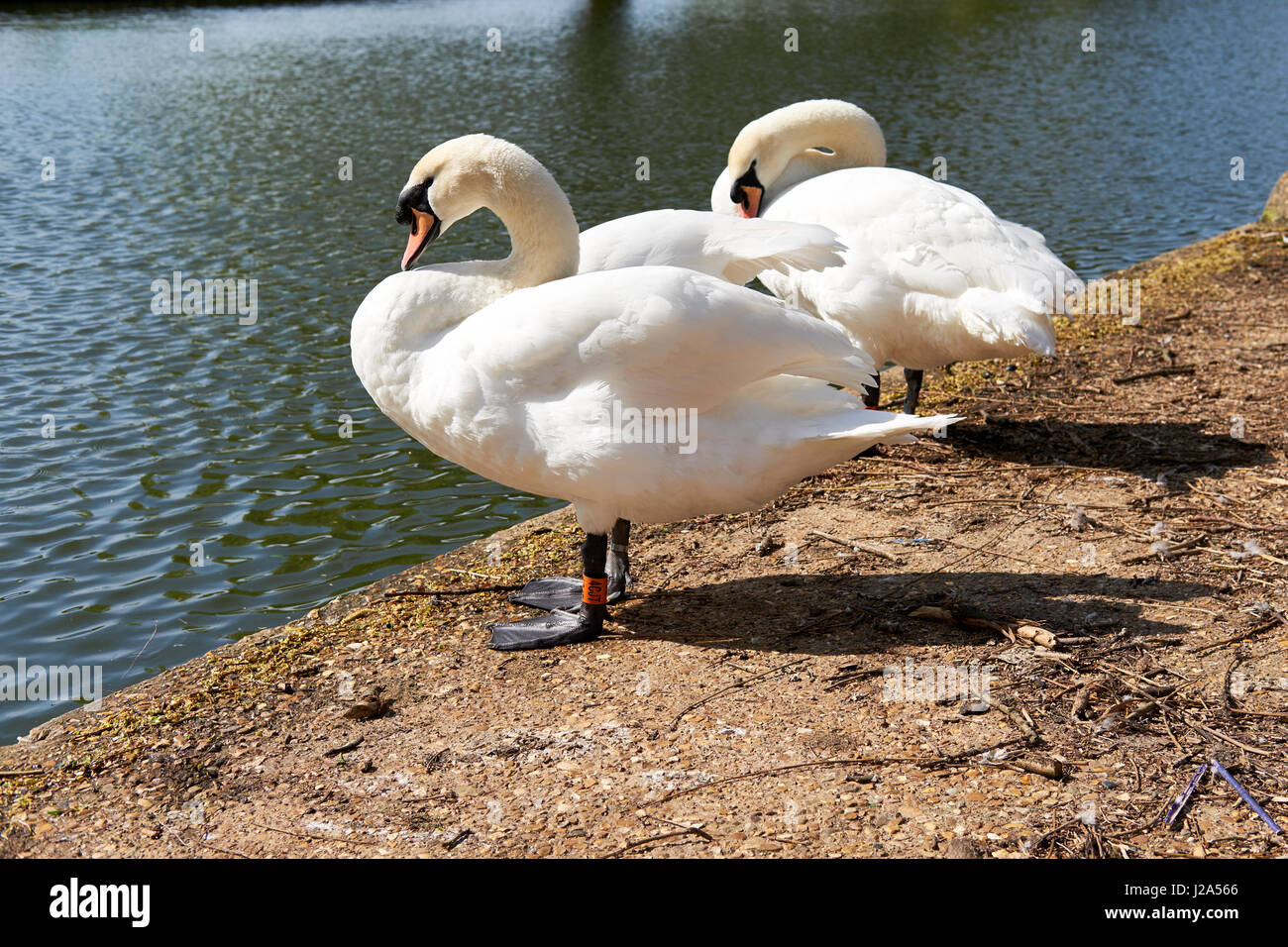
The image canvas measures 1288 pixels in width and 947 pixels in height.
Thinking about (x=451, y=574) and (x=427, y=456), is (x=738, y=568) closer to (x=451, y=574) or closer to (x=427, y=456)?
(x=451, y=574)

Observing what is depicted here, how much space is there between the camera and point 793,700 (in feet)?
13.6

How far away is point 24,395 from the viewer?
848 centimetres

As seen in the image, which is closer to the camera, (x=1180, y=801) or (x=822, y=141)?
(x=1180, y=801)

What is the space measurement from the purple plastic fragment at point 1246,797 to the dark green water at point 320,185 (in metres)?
4.26

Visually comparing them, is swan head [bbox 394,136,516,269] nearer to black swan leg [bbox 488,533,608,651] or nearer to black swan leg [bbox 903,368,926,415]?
black swan leg [bbox 488,533,608,651]

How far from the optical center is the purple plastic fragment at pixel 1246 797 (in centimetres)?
327

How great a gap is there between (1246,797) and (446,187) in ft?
12.3

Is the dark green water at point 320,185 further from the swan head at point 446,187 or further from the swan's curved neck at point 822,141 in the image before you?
the swan's curved neck at point 822,141

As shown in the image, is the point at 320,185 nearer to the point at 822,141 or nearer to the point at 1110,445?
the point at 822,141

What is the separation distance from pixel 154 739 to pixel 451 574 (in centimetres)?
172

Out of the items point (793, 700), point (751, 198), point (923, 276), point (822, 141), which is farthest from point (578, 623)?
point (822, 141)

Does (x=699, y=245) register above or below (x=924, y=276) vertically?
above

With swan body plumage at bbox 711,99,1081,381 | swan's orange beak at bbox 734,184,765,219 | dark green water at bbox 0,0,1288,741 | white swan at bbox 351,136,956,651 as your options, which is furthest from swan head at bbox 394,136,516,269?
swan's orange beak at bbox 734,184,765,219

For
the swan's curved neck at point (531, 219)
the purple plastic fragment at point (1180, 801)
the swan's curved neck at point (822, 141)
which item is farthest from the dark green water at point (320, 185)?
the purple plastic fragment at point (1180, 801)
